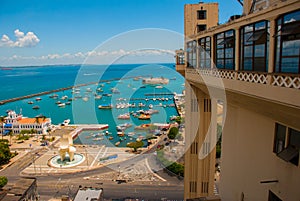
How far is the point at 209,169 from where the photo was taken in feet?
25.6

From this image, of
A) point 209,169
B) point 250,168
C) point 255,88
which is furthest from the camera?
point 209,169

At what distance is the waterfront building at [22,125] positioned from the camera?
25.4 m

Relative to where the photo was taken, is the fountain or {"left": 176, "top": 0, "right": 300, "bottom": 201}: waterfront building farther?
the fountain

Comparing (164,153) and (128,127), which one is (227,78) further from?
(128,127)

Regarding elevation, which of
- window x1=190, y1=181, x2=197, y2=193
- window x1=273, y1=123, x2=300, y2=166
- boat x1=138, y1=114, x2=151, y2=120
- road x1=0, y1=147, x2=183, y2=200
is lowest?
road x1=0, y1=147, x2=183, y2=200

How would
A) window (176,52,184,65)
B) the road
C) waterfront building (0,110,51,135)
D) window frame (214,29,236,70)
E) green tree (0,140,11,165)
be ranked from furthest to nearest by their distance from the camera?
waterfront building (0,110,51,135)
green tree (0,140,11,165)
the road
window (176,52,184,65)
window frame (214,29,236,70)

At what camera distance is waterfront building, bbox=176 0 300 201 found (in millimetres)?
2213

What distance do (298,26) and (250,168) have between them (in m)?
2.36

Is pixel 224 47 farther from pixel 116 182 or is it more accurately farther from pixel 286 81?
pixel 116 182

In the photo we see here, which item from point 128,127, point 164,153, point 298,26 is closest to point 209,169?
point 298,26

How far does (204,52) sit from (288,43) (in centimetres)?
271

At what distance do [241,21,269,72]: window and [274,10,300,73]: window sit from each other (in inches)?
8.7

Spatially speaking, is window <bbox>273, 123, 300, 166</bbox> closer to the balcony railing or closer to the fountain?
the balcony railing

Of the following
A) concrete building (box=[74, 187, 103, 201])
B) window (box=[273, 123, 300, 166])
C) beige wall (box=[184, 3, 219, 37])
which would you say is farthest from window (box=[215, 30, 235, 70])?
concrete building (box=[74, 187, 103, 201])
